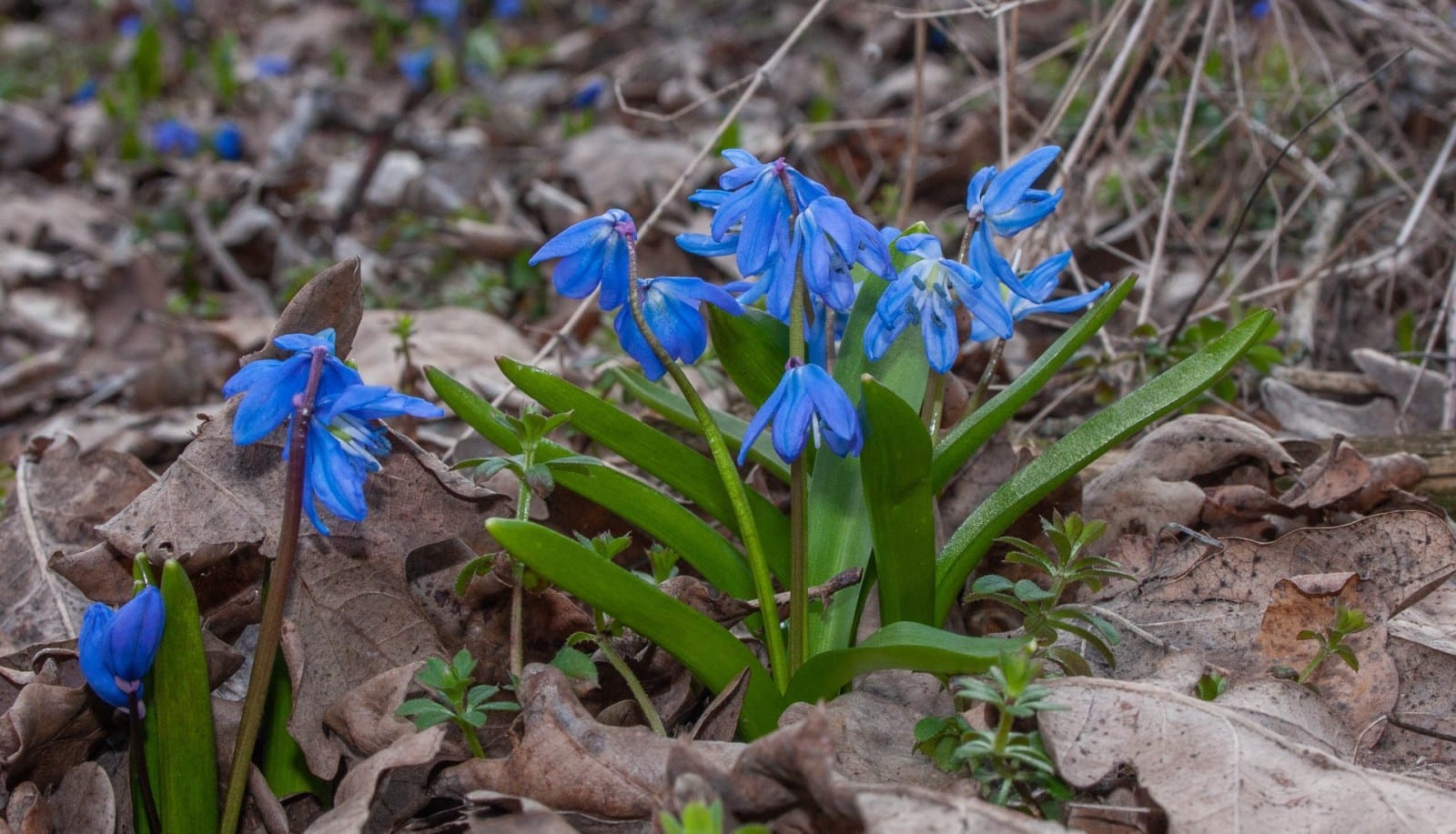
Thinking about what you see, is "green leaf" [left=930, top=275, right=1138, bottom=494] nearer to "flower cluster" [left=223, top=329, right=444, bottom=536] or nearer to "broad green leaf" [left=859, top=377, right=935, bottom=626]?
"broad green leaf" [left=859, top=377, right=935, bottom=626]

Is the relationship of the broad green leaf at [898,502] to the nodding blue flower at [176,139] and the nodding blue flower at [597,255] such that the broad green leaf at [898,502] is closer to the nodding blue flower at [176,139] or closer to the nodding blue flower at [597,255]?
the nodding blue flower at [597,255]

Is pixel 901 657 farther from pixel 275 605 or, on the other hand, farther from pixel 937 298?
pixel 275 605

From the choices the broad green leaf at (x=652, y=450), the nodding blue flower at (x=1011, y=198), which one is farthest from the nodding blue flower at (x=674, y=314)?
the nodding blue flower at (x=1011, y=198)

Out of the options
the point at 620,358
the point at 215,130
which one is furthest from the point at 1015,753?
the point at 215,130

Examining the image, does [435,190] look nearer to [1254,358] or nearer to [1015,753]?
[1254,358]

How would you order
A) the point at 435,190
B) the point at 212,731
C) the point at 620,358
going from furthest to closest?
the point at 435,190 < the point at 620,358 < the point at 212,731

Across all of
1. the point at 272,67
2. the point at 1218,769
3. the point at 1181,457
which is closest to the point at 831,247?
the point at 1218,769

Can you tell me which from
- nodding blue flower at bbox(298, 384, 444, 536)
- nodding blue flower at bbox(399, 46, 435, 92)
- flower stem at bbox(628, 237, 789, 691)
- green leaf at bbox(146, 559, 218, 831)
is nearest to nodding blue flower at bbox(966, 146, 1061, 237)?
flower stem at bbox(628, 237, 789, 691)
